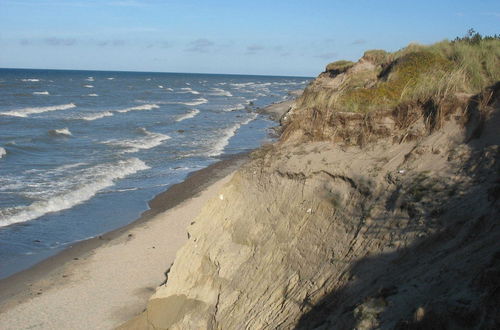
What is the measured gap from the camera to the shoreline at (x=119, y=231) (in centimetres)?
1330

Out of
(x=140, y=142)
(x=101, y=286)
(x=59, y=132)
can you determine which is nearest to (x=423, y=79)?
(x=101, y=286)

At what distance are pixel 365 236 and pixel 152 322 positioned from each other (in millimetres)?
4605

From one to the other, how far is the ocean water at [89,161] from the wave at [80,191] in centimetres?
4

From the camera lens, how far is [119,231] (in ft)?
56.8

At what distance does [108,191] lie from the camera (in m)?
22.3

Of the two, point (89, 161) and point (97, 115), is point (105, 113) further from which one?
point (89, 161)

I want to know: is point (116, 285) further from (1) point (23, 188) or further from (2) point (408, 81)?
(1) point (23, 188)

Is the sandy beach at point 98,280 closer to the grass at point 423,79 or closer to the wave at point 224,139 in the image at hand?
the grass at point 423,79

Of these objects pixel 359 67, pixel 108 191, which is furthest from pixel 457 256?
pixel 108 191

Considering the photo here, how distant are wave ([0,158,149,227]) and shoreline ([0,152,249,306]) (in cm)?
306

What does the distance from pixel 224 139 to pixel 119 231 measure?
21322mm

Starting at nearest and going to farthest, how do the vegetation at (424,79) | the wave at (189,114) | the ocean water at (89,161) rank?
the vegetation at (424,79)
the ocean water at (89,161)
the wave at (189,114)

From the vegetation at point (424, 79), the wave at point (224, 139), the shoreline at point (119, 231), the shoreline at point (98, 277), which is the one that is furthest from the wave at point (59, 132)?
the vegetation at point (424, 79)

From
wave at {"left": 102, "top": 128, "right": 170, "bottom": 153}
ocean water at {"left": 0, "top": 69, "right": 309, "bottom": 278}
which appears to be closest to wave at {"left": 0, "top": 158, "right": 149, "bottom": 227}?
ocean water at {"left": 0, "top": 69, "right": 309, "bottom": 278}
